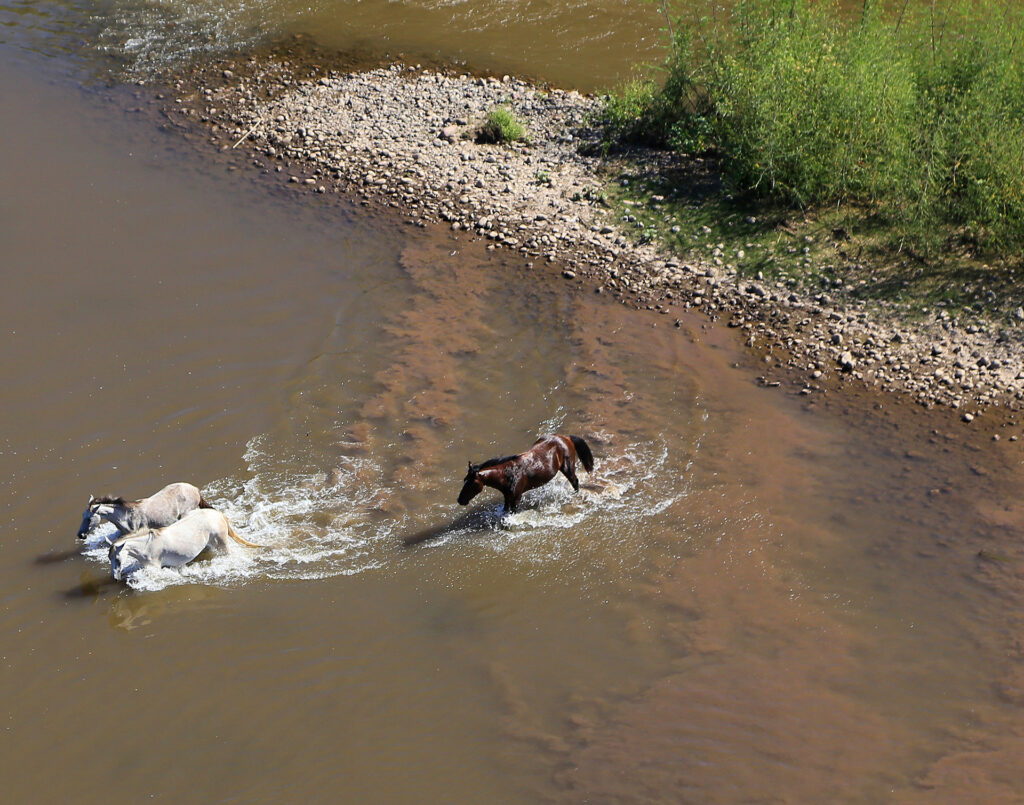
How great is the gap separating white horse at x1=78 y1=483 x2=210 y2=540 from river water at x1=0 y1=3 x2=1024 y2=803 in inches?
18.1

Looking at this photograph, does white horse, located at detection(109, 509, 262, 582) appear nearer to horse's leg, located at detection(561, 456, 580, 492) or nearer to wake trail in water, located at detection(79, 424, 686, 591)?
wake trail in water, located at detection(79, 424, 686, 591)

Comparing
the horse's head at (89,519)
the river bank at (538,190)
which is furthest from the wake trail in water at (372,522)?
the river bank at (538,190)

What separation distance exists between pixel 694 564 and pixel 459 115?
393 inches

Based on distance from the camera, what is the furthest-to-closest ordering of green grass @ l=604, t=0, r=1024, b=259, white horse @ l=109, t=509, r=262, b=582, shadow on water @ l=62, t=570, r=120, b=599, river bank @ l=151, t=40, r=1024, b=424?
green grass @ l=604, t=0, r=1024, b=259
river bank @ l=151, t=40, r=1024, b=424
shadow on water @ l=62, t=570, r=120, b=599
white horse @ l=109, t=509, r=262, b=582

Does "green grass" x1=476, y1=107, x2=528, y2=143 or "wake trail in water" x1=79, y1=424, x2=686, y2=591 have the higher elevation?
"green grass" x1=476, y1=107, x2=528, y2=143

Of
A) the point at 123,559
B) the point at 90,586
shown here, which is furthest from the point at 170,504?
the point at 90,586

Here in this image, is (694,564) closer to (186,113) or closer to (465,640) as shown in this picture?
(465,640)

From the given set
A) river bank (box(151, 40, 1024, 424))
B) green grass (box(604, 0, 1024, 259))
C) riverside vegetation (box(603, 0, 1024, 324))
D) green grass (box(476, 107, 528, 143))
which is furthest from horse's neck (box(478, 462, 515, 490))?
green grass (box(476, 107, 528, 143))

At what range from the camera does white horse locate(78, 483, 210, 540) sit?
327 inches

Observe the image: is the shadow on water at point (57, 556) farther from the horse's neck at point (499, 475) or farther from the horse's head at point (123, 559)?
the horse's neck at point (499, 475)

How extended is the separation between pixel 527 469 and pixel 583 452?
2.11 feet

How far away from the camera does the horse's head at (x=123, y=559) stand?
8172 mm

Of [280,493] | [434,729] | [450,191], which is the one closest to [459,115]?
[450,191]

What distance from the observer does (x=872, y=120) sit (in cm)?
1212
